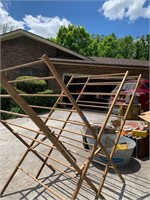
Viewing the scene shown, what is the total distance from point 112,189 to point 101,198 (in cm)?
41

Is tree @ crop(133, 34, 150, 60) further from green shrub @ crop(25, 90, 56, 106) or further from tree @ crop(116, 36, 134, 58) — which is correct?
green shrub @ crop(25, 90, 56, 106)

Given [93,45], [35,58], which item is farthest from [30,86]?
[93,45]

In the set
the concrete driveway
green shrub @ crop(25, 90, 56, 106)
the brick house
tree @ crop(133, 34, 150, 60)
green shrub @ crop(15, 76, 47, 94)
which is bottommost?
the concrete driveway

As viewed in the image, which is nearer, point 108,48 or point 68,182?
point 68,182

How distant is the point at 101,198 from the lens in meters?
2.58

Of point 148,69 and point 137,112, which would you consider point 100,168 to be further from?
point 148,69

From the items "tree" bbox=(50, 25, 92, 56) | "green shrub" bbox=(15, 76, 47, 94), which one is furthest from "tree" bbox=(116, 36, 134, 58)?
"green shrub" bbox=(15, 76, 47, 94)

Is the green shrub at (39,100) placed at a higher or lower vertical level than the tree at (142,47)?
lower

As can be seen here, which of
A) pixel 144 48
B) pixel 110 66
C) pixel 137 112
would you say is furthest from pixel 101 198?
pixel 144 48

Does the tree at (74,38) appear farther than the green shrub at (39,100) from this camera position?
Yes

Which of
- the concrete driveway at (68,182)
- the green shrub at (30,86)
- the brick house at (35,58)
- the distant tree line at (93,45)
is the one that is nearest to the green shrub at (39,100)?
the green shrub at (30,86)

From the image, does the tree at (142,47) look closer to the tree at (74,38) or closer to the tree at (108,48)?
the tree at (108,48)

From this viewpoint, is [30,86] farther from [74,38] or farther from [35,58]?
[74,38]

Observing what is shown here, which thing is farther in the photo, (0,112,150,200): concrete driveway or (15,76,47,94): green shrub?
(15,76,47,94): green shrub
